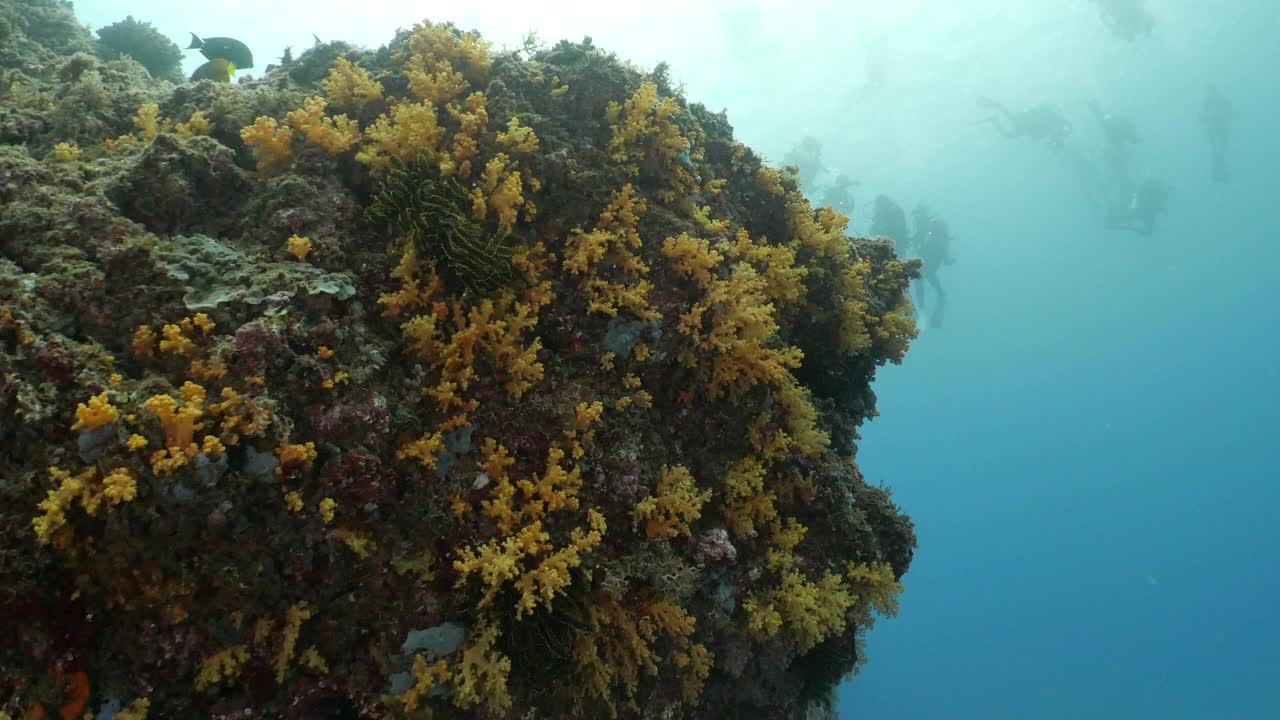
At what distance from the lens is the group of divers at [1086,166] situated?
184 ft

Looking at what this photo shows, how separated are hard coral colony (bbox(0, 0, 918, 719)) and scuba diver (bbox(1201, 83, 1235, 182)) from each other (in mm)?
105278

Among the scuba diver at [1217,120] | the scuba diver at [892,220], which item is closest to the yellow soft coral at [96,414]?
the scuba diver at [892,220]

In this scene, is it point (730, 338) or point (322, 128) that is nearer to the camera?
point (322, 128)

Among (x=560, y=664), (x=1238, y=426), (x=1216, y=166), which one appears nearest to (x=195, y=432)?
(x=560, y=664)

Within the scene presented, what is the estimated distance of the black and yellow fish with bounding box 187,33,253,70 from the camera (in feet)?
25.9

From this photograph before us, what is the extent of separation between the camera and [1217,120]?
74.1m

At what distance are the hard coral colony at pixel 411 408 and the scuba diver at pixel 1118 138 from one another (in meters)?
94.7

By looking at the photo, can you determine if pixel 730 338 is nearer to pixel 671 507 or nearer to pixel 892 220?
pixel 671 507

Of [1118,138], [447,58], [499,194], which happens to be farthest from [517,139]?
[1118,138]

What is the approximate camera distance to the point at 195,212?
4.14m

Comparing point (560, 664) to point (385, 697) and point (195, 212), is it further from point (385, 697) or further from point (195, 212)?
point (195, 212)

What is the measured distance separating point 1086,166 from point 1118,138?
50.9 feet

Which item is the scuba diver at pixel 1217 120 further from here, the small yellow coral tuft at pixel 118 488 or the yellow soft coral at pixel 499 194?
the small yellow coral tuft at pixel 118 488

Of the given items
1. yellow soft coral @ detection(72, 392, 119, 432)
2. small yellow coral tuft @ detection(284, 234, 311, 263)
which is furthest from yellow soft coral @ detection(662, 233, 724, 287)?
yellow soft coral @ detection(72, 392, 119, 432)
